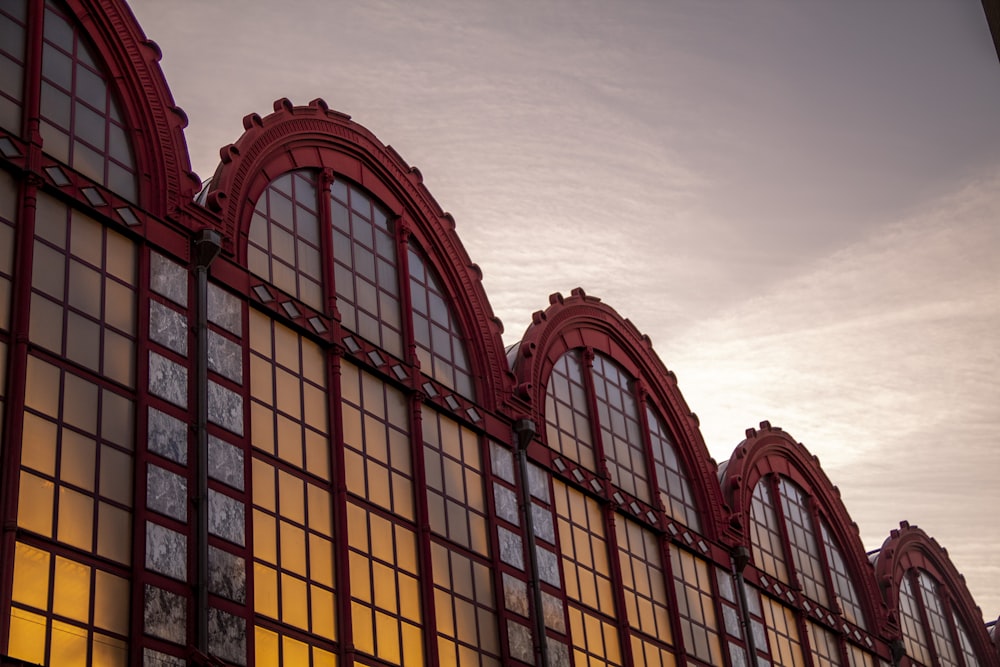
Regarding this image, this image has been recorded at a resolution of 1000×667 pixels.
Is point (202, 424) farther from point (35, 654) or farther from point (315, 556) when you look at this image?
point (35, 654)

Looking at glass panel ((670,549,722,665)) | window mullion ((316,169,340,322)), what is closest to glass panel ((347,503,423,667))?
window mullion ((316,169,340,322))

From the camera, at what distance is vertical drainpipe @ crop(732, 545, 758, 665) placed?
53375mm

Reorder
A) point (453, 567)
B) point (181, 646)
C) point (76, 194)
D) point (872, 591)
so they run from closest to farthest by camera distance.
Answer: point (181, 646), point (76, 194), point (453, 567), point (872, 591)

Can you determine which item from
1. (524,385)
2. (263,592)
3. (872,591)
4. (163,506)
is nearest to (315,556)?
(263,592)

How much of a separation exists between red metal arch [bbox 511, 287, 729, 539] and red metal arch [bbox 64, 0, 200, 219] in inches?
617

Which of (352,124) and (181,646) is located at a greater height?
(352,124)

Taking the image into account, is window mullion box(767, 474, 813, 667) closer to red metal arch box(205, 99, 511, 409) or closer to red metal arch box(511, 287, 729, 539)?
red metal arch box(511, 287, 729, 539)

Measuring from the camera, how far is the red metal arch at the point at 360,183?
39094mm

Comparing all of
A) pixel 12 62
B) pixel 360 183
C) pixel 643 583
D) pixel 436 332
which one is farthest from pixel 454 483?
pixel 12 62

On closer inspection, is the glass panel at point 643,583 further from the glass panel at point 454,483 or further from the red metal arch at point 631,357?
the glass panel at point 454,483

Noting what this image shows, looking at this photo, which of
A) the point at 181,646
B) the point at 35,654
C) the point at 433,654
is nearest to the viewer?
the point at 35,654

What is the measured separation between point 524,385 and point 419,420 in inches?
237

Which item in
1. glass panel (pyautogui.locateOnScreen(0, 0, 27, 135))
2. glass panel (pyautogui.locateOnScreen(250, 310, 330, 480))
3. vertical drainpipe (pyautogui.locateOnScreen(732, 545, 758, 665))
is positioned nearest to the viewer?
glass panel (pyautogui.locateOnScreen(0, 0, 27, 135))

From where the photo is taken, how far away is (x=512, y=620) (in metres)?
41.7
